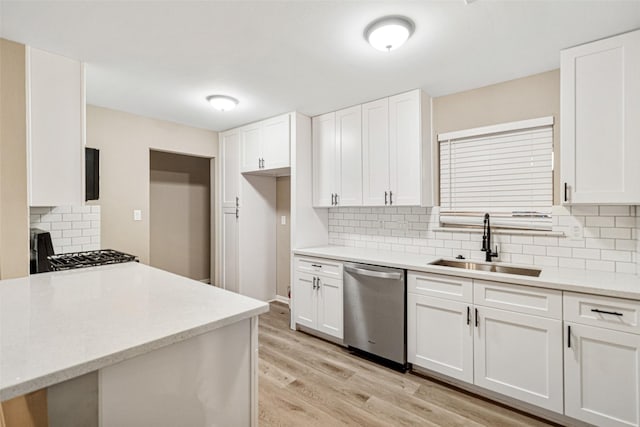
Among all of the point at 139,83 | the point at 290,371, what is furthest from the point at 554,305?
the point at 139,83

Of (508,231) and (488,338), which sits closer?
(488,338)

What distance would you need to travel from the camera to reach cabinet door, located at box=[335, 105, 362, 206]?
3238 mm

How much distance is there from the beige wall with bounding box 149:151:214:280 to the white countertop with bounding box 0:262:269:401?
9.63 ft

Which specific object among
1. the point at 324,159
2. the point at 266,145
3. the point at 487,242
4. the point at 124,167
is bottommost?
the point at 487,242

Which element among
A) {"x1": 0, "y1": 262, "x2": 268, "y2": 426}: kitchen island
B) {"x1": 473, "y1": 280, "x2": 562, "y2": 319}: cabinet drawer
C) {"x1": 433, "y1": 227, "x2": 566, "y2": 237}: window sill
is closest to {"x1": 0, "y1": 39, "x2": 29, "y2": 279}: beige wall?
{"x1": 0, "y1": 262, "x2": 268, "y2": 426}: kitchen island

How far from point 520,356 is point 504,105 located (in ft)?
6.45

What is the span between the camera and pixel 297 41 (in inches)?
78.9

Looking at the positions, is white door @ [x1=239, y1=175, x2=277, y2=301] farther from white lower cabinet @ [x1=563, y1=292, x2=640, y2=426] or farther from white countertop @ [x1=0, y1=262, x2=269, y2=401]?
white lower cabinet @ [x1=563, y1=292, x2=640, y2=426]

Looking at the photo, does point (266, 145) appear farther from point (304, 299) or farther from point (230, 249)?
point (304, 299)

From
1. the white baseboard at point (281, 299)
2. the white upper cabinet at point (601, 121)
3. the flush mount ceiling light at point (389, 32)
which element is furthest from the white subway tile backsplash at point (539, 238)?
the flush mount ceiling light at point (389, 32)

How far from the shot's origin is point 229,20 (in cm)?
179

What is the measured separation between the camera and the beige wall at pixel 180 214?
4559mm

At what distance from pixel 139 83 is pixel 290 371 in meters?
2.77

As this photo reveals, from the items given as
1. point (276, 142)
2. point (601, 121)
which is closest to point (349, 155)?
point (276, 142)
